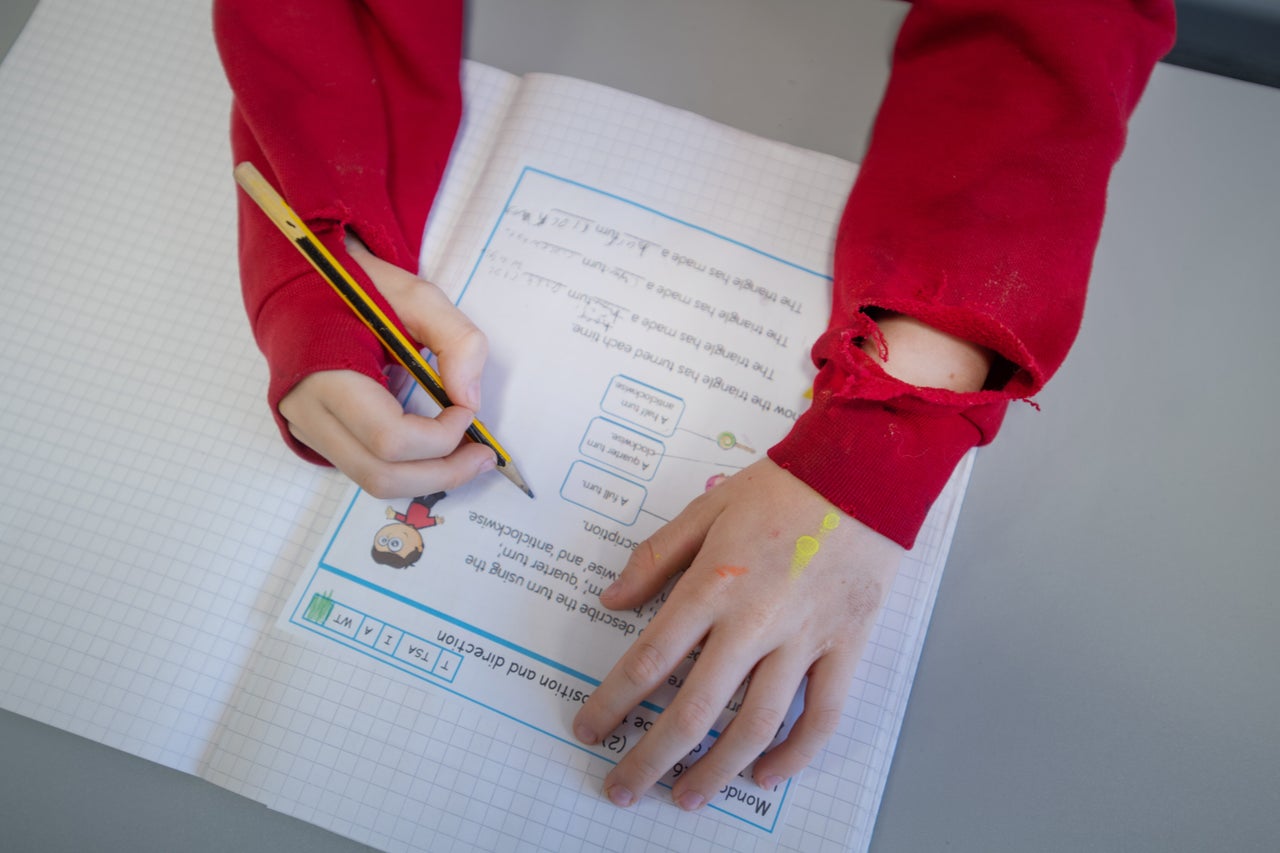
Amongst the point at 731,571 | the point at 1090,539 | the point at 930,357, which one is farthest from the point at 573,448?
the point at 1090,539

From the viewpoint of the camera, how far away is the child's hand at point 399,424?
48 cm

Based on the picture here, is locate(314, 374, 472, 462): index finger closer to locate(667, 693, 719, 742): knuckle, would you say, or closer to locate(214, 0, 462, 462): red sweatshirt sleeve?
locate(214, 0, 462, 462): red sweatshirt sleeve

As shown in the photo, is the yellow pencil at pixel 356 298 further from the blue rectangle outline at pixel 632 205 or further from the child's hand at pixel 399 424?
the blue rectangle outline at pixel 632 205

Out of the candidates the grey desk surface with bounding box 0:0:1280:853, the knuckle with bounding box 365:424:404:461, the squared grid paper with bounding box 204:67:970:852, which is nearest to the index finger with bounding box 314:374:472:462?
the knuckle with bounding box 365:424:404:461

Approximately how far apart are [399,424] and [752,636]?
0.25m

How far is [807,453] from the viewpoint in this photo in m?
0.49

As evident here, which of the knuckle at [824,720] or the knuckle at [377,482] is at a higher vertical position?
the knuckle at [377,482]

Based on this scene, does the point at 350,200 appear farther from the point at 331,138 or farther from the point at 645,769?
the point at 645,769

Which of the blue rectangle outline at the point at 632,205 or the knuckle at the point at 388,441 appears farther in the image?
the blue rectangle outline at the point at 632,205

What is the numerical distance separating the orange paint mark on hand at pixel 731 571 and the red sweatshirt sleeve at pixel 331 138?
0.26m

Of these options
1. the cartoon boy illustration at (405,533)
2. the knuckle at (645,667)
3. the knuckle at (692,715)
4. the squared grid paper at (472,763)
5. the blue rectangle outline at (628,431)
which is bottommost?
the squared grid paper at (472,763)

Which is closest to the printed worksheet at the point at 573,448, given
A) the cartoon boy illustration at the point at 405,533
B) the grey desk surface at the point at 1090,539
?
the cartoon boy illustration at the point at 405,533

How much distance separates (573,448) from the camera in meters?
0.54

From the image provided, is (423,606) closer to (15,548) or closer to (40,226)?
(15,548)
